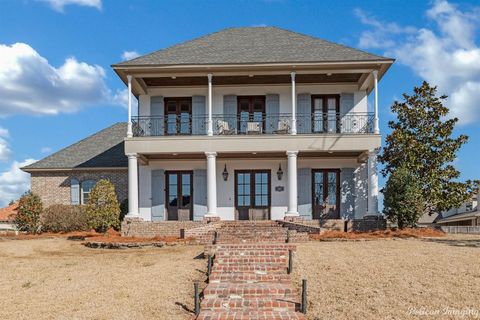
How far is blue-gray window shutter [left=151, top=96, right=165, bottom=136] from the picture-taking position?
2220cm

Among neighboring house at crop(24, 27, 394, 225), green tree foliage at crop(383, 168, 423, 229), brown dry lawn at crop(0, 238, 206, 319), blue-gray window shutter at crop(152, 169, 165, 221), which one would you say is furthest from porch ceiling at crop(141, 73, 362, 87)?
brown dry lawn at crop(0, 238, 206, 319)

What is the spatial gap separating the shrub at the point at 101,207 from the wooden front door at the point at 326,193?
8730 mm

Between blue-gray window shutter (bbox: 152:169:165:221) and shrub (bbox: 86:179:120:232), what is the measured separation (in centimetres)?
235

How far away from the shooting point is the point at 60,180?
25500 mm

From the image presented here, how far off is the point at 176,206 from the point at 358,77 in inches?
389

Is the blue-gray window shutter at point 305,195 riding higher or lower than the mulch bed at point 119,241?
higher

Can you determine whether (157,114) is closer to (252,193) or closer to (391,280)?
(252,193)

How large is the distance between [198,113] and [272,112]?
3.28 m

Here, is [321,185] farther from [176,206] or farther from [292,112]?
[176,206]

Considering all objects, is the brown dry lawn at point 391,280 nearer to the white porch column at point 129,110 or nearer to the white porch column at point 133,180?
the white porch column at point 133,180

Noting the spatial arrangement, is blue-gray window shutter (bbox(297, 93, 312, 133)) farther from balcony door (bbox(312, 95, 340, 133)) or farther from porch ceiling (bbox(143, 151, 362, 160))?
porch ceiling (bbox(143, 151, 362, 160))

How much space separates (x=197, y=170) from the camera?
2233 centimetres

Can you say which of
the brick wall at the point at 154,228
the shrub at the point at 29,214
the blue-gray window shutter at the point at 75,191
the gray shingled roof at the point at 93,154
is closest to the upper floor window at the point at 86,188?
the blue-gray window shutter at the point at 75,191

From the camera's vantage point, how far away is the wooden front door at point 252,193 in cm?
2222
